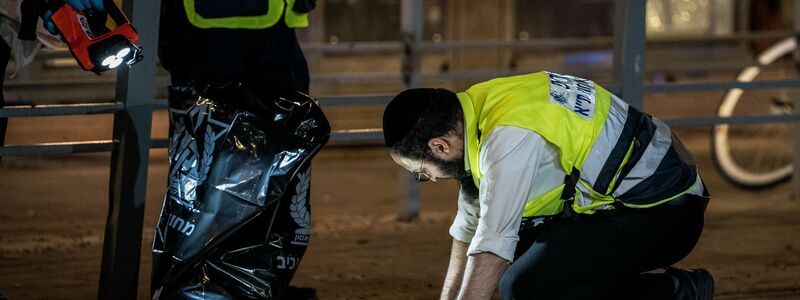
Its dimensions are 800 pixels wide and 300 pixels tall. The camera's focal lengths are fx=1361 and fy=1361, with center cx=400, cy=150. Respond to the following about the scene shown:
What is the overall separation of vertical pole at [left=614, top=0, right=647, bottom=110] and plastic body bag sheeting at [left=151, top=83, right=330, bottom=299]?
A: 1.57 metres

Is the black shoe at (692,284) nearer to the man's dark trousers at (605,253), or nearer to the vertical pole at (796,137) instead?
the man's dark trousers at (605,253)

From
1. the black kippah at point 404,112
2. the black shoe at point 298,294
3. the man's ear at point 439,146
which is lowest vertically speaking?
the black shoe at point 298,294

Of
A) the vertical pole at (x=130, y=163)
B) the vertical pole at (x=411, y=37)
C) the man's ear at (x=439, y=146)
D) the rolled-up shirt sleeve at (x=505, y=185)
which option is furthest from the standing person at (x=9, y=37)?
the vertical pole at (x=411, y=37)

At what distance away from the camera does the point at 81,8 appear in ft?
13.1

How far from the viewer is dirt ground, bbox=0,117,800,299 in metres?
5.47

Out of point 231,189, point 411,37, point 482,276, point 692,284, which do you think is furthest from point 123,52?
point 411,37

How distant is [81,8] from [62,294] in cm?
159

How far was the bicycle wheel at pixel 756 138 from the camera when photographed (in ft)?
27.2

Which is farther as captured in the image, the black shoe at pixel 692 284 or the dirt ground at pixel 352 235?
the dirt ground at pixel 352 235

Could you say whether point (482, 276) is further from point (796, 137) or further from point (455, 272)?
point (796, 137)

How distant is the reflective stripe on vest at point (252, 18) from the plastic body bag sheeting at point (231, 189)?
0.39 meters

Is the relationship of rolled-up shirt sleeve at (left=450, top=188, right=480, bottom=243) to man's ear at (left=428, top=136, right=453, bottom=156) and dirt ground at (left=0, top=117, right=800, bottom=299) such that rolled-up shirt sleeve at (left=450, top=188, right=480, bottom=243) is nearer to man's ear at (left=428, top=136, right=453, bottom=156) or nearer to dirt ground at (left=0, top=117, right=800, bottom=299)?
man's ear at (left=428, top=136, right=453, bottom=156)

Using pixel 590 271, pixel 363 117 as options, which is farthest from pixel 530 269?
pixel 363 117

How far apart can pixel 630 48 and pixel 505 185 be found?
1872 millimetres
